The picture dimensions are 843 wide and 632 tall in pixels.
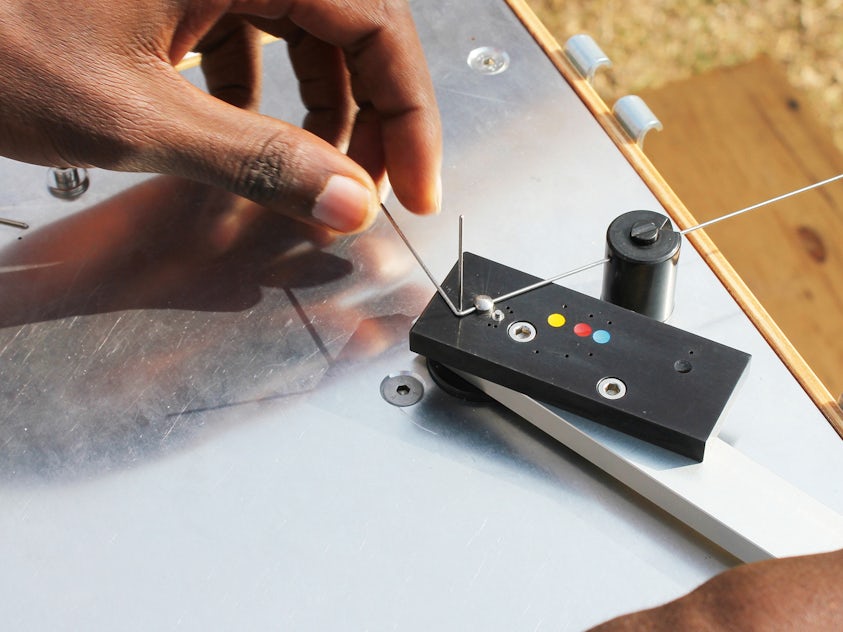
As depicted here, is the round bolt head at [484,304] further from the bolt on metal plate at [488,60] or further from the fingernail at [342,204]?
the bolt on metal plate at [488,60]

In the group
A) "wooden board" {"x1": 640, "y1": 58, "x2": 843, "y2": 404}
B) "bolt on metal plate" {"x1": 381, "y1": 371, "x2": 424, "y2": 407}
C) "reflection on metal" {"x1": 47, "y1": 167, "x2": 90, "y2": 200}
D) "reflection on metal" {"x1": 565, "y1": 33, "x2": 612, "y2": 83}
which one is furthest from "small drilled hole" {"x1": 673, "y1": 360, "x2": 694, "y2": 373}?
"wooden board" {"x1": 640, "y1": 58, "x2": 843, "y2": 404}

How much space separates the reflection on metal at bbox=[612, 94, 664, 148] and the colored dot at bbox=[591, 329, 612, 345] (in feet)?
0.71

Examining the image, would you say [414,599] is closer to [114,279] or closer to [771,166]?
[114,279]

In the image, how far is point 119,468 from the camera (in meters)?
0.65

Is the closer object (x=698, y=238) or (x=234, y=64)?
(x=698, y=238)

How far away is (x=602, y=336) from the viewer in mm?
636

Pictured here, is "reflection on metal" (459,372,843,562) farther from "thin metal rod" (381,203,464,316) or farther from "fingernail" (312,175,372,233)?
"fingernail" (312,175,372,233)

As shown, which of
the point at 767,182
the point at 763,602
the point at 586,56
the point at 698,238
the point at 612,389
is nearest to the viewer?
the point at 763,602

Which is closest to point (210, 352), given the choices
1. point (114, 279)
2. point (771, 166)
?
point (114, 279)

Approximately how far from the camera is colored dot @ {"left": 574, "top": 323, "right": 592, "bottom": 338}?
639 millimetres

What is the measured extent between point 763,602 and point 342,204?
1.15 feet

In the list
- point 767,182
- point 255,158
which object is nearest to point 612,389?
point 255,158

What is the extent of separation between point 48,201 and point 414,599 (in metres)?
0.41

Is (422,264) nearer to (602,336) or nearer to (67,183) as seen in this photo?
(602,336)
